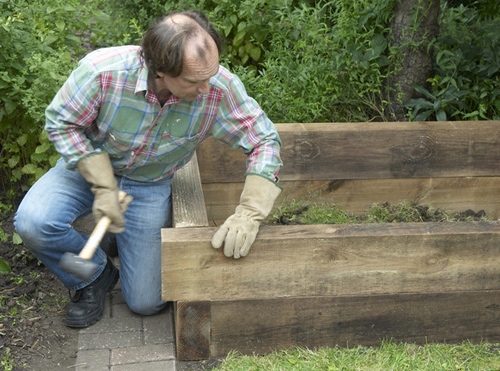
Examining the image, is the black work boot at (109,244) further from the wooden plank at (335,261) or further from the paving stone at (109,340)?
the wooden plank at (335,261)

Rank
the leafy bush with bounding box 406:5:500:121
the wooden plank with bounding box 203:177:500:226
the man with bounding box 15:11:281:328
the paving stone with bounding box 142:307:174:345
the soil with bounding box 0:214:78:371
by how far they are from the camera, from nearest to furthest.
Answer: the man with bounding box 15:11:281:328 → the soil with bounding box 0:214:78:371 → the paving stone with bounding box 142:307:174:345 → the wooden plank with bounding box 203:177:500:226 → the leafy bush with bounding box 406:5:500:121

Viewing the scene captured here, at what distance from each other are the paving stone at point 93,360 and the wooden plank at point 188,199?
25.4 inches

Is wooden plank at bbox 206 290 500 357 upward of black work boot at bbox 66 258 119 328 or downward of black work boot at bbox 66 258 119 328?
upward

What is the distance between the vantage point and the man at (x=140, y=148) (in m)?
3.03

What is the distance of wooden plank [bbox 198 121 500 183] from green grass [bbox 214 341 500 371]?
1167 mm

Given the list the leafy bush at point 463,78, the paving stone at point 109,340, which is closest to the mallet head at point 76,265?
the paving stone at point 109,340

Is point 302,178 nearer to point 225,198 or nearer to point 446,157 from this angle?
point 225,198

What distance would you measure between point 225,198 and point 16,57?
1.40 metres

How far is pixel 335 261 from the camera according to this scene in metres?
3.15

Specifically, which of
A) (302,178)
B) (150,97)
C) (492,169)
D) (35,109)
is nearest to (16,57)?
(35,109)

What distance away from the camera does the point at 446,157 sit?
14.0ft

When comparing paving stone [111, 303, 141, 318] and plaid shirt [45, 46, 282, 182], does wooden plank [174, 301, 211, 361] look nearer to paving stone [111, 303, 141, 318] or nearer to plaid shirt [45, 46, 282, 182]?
paving stone [111, 303, 141, 318]

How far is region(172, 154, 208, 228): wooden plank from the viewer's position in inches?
128

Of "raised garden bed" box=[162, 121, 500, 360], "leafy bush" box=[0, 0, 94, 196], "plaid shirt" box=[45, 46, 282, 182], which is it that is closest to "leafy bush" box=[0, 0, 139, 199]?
"leafy bush" box=[0, 0, 94, 196]
